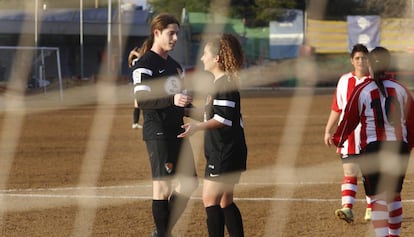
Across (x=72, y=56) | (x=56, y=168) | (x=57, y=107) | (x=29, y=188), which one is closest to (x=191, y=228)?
(x=29, y=188)

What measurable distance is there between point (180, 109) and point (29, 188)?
13.1ft

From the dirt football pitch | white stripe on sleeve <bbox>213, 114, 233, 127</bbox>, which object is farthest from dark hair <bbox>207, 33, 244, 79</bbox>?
the dirt football pitch

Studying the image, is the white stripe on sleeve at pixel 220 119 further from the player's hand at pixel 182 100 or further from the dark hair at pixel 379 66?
the dark hair at pixel 379 66

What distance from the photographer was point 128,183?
1041 centimetres

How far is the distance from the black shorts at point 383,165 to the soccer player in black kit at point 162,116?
1355 millimetres

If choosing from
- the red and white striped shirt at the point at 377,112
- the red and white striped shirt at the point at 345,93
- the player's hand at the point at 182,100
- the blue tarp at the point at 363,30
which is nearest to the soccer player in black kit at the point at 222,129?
the player's hand at the point at 182,100

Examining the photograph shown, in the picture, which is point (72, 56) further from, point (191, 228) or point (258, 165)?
point (191, 228)

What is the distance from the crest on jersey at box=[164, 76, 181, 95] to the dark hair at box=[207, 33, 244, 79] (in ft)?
1.90

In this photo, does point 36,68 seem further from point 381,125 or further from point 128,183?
point 381,125

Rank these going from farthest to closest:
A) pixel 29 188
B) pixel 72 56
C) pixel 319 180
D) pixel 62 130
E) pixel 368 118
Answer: pixel 72 56 → pixel 62 130 → pixel 319 180 → pixel 29 188 → pixel 368 118

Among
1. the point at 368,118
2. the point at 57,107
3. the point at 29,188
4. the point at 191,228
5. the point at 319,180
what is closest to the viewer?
the point at 368,118

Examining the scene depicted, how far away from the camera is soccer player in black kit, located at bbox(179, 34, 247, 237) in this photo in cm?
571

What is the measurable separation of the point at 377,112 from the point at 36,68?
25245 mm

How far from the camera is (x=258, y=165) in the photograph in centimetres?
1254
